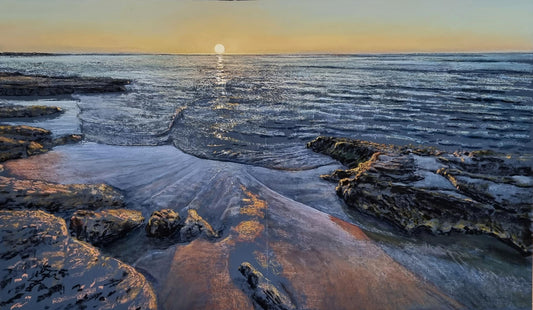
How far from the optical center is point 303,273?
134 inches

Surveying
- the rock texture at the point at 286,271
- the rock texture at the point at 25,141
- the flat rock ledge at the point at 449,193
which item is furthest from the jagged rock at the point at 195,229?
the rock texture at the point at 25,141

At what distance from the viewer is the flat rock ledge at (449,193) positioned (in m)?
4.31

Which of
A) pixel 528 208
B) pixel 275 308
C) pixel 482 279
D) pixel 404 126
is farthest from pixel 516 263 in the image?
pixel 404 126

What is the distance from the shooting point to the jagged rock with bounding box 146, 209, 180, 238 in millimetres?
4043

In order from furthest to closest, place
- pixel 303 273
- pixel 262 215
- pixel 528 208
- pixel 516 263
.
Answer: pixel 262 215 < pixel 528 208 < pixel 516 263 < pixel 303 273

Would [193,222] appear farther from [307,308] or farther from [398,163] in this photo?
[398,163]

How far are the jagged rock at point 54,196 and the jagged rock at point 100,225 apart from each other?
0.61 meters

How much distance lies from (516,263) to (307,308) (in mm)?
3120

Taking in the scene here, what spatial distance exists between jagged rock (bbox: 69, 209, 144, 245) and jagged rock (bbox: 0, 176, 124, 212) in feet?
1.99

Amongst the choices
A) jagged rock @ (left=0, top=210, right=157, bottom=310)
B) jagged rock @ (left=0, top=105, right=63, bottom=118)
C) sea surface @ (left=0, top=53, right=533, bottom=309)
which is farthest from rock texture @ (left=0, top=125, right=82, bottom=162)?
jagged rock @ (left=0, top=105, right=63, bottom=118)

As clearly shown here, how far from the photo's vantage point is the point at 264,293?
116 inches

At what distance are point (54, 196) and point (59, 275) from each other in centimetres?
230

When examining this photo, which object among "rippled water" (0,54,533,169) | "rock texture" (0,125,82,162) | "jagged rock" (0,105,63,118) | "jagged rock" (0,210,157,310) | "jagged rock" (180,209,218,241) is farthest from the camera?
"jagged rock" (0,105,63,118)

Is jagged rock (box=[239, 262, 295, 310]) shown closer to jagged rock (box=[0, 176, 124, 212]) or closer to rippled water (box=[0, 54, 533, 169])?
jagged rock (box=[0, 176, 124, 212])
